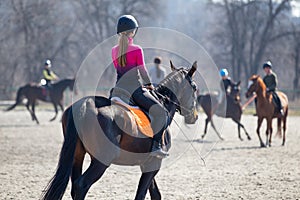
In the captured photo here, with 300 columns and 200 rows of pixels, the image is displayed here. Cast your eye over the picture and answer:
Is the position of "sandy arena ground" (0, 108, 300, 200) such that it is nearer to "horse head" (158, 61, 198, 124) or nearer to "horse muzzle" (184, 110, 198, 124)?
"horse muzzle" (184, 110, 198, 124)

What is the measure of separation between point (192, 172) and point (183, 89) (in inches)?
147

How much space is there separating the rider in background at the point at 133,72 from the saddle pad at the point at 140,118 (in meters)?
0.09

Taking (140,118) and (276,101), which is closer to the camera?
(140,118)

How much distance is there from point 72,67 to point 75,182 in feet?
153

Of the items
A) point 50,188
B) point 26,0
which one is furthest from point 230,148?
point 26,0

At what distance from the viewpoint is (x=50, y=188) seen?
6.26 meters

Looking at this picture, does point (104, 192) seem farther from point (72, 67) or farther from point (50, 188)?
point (72, 67)

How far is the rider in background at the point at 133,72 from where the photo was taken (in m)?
6.96

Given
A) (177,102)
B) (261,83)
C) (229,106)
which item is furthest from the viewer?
(229,106)

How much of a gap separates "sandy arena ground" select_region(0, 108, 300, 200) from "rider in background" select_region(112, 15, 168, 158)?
1137mm

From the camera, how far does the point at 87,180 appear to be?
20.9ft

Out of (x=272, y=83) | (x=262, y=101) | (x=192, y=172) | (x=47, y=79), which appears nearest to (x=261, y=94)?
(x=262, y=101)

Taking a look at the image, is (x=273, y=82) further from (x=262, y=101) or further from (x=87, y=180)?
(x=87, y=180)

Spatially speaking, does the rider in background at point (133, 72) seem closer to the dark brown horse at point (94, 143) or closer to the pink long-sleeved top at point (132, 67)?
the pink long-sleeved top at point (132, 67)
